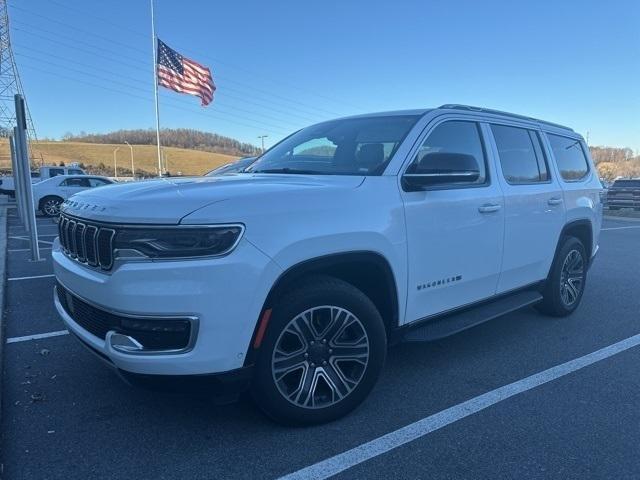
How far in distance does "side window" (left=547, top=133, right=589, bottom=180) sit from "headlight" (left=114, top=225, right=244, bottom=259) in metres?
4.02

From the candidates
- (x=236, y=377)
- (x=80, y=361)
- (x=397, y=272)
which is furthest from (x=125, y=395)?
(x=397, y=272)

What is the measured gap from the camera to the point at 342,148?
3.82 m

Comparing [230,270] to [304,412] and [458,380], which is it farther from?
[458,380]

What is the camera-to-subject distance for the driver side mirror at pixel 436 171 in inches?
124

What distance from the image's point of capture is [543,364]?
397 centimetres

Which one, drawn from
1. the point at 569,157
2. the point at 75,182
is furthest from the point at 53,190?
the point at 569,157

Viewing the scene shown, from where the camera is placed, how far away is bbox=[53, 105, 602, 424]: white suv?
240 cm

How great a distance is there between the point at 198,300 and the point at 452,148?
238 cm

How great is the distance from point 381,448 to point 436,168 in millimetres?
1820

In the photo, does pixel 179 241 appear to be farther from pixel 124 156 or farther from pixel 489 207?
pixel 124 156

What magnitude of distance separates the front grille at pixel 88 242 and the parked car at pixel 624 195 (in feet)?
82.9

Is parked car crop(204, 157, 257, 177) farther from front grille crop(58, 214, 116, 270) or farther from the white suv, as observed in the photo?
front grille crop(58, 214, 116, 270)

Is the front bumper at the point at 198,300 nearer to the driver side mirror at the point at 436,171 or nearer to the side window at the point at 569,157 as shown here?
the driver side mirror at the point at 436,171

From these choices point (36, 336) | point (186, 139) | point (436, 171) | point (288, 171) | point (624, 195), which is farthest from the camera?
point (186, 139)
